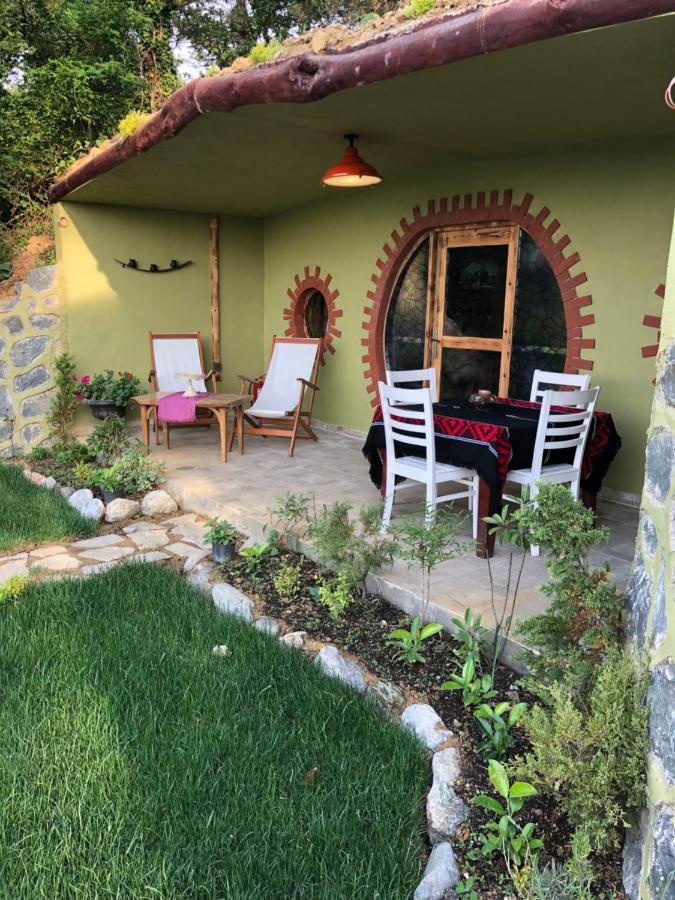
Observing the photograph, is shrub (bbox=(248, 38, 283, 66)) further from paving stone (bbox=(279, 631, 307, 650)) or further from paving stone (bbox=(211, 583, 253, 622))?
paving stone (bbox=(279, 631, 307, 650))

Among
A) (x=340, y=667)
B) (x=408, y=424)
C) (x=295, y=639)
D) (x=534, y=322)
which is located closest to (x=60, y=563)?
(x=295, y=639)

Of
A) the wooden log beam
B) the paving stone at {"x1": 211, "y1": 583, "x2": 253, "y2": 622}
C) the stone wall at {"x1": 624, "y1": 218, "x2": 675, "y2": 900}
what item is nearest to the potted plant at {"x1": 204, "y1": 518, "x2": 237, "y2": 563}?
the paving stone at {"x1": 211, "y1": 583, "x2": 253, "y2": 622}

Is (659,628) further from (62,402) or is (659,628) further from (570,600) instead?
(62,402)

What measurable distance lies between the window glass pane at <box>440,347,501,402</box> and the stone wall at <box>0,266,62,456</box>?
3955 mm

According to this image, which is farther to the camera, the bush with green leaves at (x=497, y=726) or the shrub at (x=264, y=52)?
the shrub at (x=264, y=52)

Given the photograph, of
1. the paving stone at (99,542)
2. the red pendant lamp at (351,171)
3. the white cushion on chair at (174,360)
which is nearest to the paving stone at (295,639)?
the paving stone at (99,542)

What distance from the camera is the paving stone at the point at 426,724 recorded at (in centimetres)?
221

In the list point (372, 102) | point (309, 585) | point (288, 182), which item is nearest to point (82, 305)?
point (288, 182)

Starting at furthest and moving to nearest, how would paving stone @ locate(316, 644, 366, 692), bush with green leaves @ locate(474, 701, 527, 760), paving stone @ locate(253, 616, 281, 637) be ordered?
paving stone @ locate(253, 616, 281, 637) < paving stone @ locate(316, 644, 366, 692) < bush with green leaves @ locate(474, 701, 527, 760)

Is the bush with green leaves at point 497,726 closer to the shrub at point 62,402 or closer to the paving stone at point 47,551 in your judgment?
the paving stone at point 47,551

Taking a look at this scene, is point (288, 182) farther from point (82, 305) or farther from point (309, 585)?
point (309, 585)

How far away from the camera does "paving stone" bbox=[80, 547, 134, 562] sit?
3.96 m

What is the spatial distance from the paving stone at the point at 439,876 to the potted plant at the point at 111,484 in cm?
365

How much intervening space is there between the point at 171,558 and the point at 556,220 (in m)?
3.65
